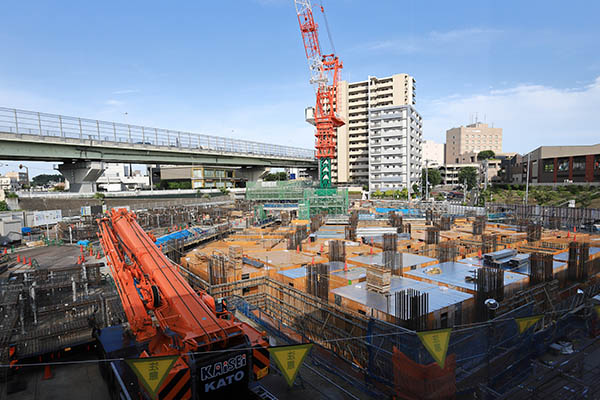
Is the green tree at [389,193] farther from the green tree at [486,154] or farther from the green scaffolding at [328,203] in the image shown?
the green tree at [486,154]

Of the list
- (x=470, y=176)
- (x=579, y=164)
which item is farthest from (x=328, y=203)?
(x=470, y=176)

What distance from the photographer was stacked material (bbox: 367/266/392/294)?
915 cm

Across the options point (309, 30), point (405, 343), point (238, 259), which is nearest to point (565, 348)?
point (405, 343)

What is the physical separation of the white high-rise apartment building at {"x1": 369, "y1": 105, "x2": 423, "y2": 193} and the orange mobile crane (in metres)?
66.9

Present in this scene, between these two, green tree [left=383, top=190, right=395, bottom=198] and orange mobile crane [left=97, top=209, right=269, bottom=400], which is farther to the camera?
green tree [left=383, top=190, right=395, bottom=198]

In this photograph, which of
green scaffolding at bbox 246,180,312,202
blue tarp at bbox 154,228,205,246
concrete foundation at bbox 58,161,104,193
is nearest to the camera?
blue tarp at bbox 154,228,205,246

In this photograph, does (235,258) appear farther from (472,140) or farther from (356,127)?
(472,140)

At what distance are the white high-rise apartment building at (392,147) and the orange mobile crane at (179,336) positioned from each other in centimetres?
6693

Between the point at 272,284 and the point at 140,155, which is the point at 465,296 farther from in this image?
the point at 140,155

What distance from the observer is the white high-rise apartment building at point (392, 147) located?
2717 inches

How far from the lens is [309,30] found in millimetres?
51531

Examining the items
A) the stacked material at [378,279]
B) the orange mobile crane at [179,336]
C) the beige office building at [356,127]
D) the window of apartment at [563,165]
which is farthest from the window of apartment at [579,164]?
the orange mobile crane at [179,336]

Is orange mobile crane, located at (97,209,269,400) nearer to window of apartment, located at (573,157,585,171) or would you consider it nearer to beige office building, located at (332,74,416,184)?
window of apartment, located at (573,157,585,171)

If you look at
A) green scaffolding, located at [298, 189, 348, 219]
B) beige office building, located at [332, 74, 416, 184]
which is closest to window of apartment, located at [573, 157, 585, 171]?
beige office building, located at [332, 74, 416, 184]
